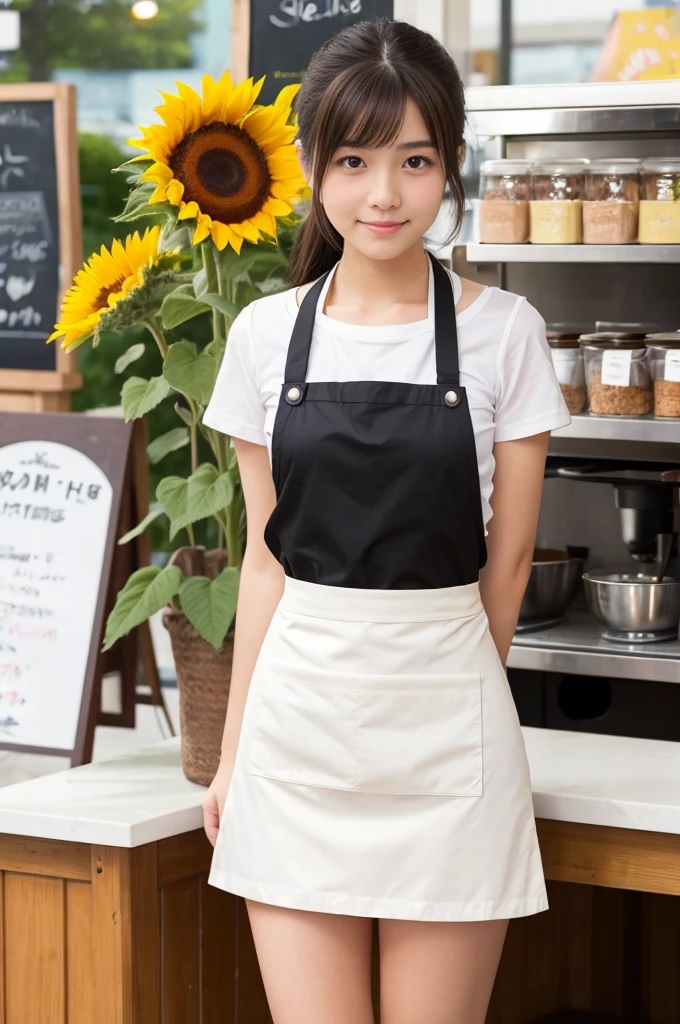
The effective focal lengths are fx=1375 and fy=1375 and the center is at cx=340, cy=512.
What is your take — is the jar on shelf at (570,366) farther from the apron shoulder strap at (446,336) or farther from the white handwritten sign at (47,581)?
the white handwritten sign at (47,581)

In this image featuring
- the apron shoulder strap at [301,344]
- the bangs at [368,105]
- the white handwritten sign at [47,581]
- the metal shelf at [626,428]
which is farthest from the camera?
the white handwritten sign at [47,581]

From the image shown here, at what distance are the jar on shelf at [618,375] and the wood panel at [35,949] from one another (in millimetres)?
1203

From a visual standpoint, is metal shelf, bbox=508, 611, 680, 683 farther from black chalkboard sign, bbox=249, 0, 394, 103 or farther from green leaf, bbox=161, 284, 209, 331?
black chalkboard sign, bbox=249, 0, 394, 103

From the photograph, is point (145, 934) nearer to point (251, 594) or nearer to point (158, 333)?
point (251, 594)

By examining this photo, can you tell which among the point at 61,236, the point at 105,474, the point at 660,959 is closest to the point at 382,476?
the point at 105,474

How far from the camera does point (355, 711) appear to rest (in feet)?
5.32

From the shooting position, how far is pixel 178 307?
215 centimetres

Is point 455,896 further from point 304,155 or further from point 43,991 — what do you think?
point 304,155

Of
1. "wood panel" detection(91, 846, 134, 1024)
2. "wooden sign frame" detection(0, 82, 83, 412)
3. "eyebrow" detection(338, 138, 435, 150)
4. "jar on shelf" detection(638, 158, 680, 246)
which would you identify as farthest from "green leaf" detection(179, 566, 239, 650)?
"wooden sign frame" detection(0, 82, 83, 412)

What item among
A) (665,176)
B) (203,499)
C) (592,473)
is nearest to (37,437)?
(203,499)

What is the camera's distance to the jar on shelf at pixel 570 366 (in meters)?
2.43

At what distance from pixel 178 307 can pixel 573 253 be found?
71 cm

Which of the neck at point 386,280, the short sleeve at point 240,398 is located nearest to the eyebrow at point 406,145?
the neck at point 386,280

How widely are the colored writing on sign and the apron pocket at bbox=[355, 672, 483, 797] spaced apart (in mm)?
2169
